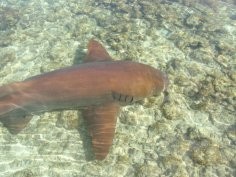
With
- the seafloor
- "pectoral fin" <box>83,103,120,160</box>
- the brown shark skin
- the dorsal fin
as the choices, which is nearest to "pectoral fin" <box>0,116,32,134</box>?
the brown shark skin

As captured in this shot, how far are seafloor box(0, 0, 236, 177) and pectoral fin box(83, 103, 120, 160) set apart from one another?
20 cm

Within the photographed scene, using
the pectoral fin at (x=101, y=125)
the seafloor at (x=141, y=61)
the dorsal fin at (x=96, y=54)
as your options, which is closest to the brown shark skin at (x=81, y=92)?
the pectoral fin at (x=101, y=125)

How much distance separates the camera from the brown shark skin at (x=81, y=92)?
18.2 feet

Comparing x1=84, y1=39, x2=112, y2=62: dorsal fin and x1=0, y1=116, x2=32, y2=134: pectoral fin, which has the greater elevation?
x1=84, y1=39, x2=112, y2=62: dorsal fin

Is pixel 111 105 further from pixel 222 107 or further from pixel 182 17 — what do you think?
pixel 182 17

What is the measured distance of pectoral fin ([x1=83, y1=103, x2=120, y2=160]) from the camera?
17.2 ft

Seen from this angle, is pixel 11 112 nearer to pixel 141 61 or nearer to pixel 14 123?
pixel 14 123

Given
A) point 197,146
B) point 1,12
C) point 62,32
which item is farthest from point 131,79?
point 1,12

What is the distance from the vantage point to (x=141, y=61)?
725 cm

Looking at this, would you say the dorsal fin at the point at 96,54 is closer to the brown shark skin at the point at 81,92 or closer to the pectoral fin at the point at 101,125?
the brown shark skin at the point at 81,92

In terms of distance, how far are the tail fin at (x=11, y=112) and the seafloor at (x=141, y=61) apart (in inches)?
5.1

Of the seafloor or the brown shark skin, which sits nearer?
the seafloor

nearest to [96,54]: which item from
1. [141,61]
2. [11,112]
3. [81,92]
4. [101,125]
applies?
[141,61]

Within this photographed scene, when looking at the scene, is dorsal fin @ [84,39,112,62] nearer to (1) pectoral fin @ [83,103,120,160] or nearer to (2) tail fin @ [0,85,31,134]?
(1) pectoral fin @ [83,103,120,160]
